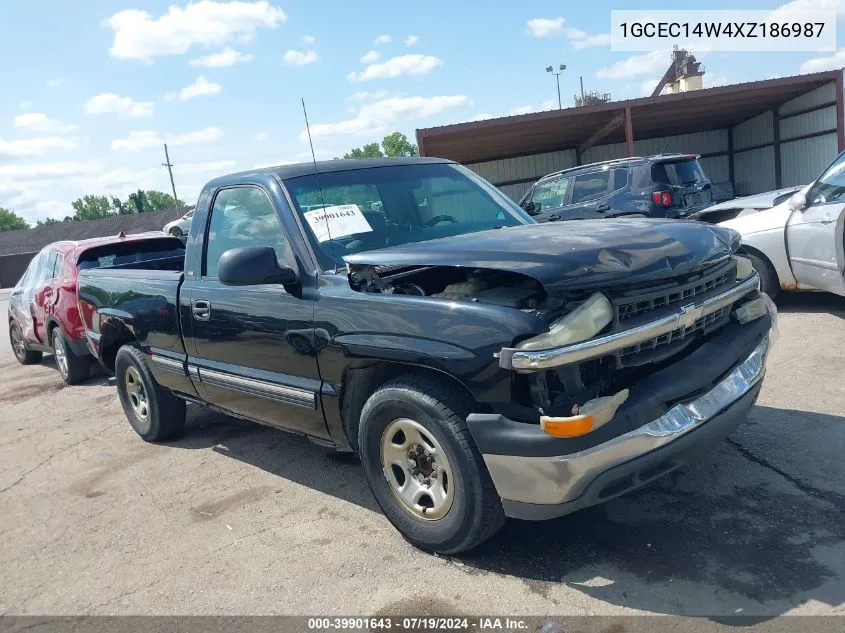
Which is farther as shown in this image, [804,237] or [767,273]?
[767,273]

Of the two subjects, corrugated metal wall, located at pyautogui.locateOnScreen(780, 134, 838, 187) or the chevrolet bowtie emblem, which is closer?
the chevrolet bowtie emblem

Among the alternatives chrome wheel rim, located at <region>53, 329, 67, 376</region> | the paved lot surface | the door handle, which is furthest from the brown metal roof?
the paved lot surface

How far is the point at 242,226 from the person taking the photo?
4258 millimetres

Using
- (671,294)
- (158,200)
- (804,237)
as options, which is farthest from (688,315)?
(158,200)

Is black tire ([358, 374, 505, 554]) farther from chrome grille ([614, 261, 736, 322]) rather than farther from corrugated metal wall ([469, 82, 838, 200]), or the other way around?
corrugated metal wall ([469, 82, 838, 200])

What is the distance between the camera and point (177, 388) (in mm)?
5023

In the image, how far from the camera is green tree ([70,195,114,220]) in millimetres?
117812

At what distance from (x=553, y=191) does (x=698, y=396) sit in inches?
409

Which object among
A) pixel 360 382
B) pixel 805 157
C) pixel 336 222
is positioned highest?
pixel 336 222

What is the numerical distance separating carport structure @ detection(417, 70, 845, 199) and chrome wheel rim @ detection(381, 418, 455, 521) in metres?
14.4

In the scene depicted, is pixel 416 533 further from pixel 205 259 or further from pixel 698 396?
pixel 205 259

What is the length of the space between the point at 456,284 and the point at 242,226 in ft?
5.59

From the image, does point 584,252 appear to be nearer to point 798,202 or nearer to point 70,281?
point 798,202

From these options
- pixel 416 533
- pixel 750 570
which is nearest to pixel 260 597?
pixel 416 533
